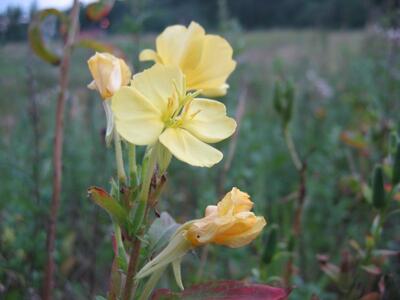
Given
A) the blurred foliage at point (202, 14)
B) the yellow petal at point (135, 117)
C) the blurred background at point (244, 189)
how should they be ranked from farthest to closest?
the blurred foliage at point (202, 14) → the blurred background at point (244, 189) → the yellow petal at point (135, 117)

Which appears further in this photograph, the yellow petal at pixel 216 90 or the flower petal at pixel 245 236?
the yellow petal at pixel 216 90

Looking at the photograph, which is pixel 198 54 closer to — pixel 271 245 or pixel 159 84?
pixel 159 84

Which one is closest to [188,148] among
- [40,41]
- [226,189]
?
[40,41]

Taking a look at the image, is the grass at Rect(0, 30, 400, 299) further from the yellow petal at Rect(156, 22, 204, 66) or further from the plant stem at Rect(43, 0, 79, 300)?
the yellow petal at Rect(156, 22, 204, 66)

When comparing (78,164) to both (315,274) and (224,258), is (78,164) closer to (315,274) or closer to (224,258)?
(224,258)

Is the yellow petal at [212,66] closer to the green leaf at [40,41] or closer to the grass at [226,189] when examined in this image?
the grass at [226,189]

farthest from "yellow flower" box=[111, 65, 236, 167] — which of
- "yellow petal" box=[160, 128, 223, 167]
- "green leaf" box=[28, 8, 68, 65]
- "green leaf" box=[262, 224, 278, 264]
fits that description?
"green leaf" box=[28, 8, 68, 65]

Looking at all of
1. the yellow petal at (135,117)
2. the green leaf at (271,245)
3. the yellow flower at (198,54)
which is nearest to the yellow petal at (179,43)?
the yellow flower at (198,54)
